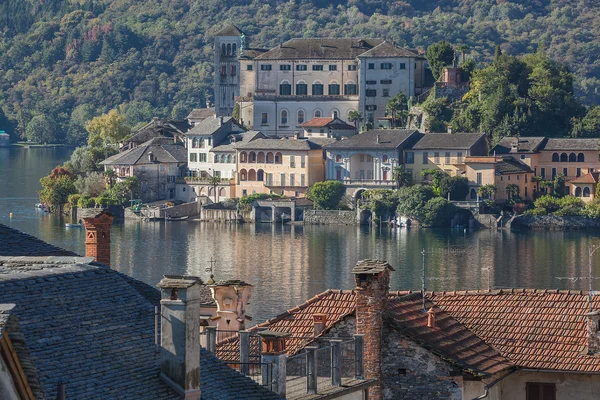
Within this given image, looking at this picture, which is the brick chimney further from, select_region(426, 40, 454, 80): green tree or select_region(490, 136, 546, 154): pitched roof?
select_region(426, 40, 454, 80): green tree

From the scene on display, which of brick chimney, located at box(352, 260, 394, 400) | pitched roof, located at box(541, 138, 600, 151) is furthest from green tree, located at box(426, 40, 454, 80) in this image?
brick chimney, located at box(352, 260, 394, 400)

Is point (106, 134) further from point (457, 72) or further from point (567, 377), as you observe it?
point (567, 377)

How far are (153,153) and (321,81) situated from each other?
675 inches

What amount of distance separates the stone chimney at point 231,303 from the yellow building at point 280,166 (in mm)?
110656

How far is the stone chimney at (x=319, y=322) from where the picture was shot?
2516 cm

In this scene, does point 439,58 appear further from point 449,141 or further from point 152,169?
point 152,169

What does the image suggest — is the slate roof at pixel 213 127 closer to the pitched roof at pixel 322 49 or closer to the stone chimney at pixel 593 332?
the pitched roof at pixel 322 49

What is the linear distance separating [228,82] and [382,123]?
2383cm

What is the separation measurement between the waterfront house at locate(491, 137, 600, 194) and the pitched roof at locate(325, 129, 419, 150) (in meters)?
6.72

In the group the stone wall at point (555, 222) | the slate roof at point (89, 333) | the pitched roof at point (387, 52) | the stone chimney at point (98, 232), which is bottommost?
the stone wall at point (555, 222)

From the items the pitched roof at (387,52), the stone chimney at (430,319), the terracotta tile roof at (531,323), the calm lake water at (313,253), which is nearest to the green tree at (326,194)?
the calm lake water at (313,253)

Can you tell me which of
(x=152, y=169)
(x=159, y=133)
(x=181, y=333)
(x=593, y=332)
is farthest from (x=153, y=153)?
(x=181, y=333)

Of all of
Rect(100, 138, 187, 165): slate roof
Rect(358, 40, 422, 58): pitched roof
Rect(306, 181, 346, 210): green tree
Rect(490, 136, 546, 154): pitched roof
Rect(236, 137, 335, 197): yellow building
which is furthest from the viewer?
Rect(358, 40, 422, 58): pitched roof

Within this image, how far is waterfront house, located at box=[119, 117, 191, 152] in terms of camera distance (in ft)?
516
